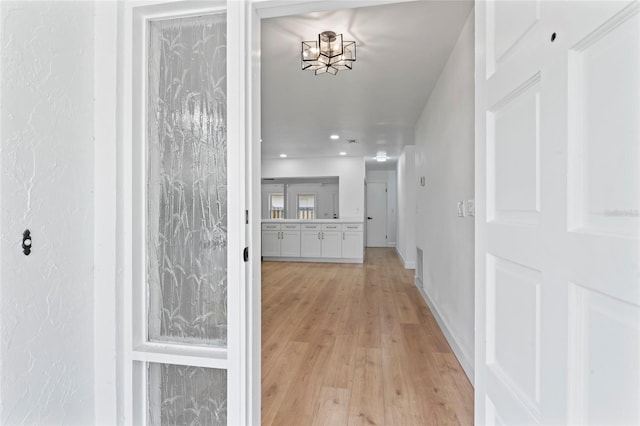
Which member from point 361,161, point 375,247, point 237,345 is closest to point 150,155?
point 237,345

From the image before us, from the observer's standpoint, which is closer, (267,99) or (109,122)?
(109,122)

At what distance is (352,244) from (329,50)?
15.3 ft

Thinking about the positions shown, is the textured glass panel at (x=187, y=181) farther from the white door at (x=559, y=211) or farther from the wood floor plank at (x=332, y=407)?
the white door at (x=559, y=211)

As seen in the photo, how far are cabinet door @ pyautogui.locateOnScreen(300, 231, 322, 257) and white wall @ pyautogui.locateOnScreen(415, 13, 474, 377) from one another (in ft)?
11.2

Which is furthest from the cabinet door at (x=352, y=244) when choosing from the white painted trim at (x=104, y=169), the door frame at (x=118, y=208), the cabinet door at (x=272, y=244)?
the white painted trim at (x=104, y=169)

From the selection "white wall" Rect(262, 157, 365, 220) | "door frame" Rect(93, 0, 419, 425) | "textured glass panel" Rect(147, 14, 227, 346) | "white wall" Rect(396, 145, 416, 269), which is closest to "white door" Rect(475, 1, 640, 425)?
"door frame" Rect(93, 0, 419, 425)

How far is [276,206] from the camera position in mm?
8570

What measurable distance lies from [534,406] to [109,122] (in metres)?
1.56

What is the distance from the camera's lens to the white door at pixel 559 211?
52 centimetres

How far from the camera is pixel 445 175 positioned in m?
2.63

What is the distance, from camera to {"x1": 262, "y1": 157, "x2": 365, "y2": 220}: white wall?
6.87 metres

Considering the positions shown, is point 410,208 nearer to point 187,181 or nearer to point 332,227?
point 332,227

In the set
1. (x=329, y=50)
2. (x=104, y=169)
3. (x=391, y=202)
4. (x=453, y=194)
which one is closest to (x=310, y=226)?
(x=391, y=202)

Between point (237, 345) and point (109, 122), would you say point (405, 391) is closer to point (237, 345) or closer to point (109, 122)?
point (237, 345)
